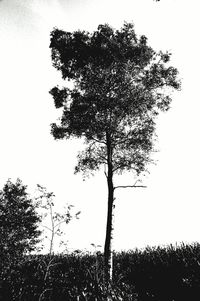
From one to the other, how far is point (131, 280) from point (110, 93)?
1083 centimetres

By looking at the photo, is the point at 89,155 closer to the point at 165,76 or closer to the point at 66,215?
the point at 66,215

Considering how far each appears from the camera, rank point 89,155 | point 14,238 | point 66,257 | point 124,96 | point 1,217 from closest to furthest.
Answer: point 124,96 → point 89,155 → point 66,257 → point 14,238 → point 1,217

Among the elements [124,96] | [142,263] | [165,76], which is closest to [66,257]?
[142,263]

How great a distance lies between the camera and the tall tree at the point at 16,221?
30.6 meters

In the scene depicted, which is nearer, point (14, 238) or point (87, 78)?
point (87, 78)

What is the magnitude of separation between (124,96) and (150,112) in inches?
93.4

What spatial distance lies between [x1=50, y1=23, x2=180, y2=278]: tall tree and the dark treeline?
413 centimetres

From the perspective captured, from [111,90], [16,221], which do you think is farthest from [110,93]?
[16,221]

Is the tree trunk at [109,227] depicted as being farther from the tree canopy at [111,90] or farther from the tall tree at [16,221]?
the tall tree at [16,221]

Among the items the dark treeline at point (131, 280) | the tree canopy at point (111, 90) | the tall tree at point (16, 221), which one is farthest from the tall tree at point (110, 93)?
the tall tree at point (16, 221)

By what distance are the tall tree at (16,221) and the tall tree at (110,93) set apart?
661 inches

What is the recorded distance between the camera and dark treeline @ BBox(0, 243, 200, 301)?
10.8 meters

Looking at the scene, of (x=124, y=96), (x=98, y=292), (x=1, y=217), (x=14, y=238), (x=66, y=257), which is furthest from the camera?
(x=1, y=217)

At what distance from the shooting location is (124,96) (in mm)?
15227
